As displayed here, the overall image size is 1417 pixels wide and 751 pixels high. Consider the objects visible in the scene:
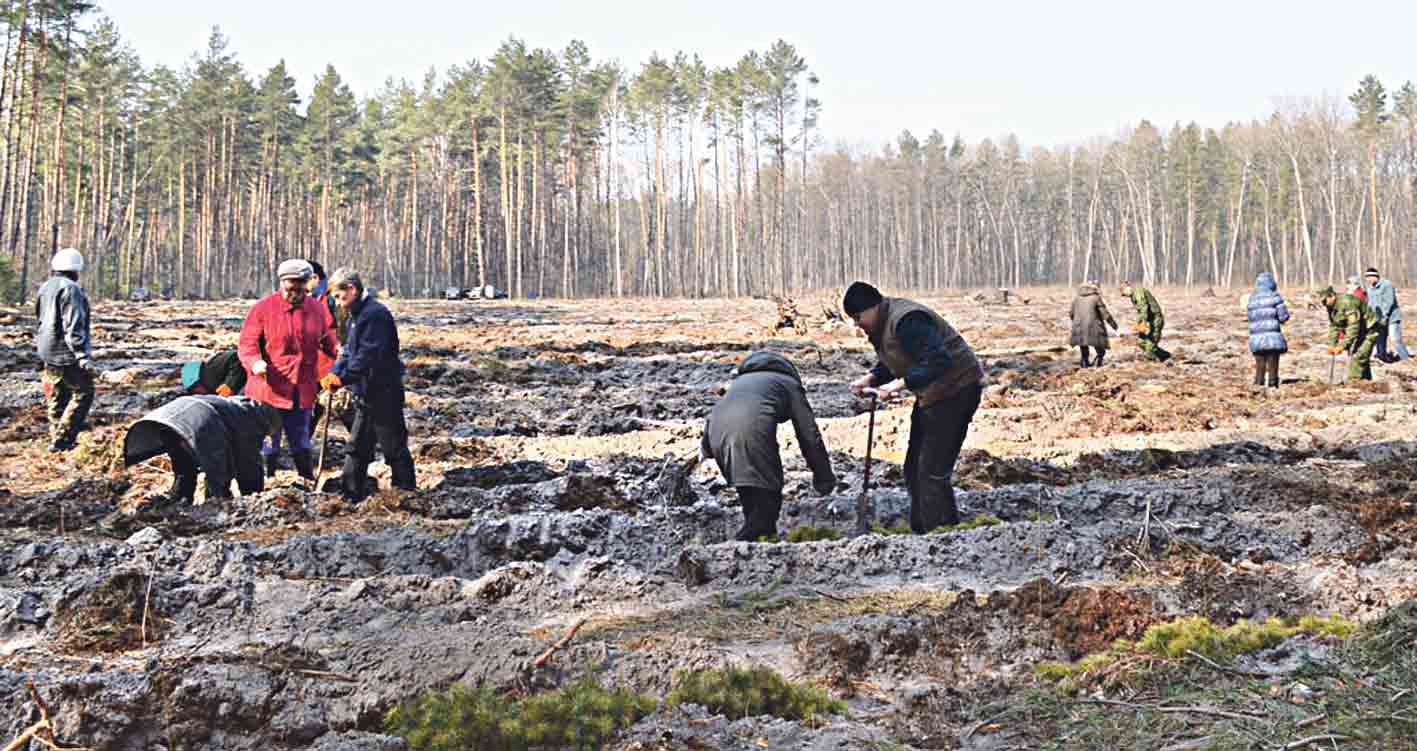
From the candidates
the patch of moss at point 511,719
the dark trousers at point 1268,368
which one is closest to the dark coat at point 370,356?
the patch of moss at point 511,719

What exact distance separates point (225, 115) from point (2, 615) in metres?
56.1

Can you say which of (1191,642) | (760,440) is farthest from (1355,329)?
(1191,642)

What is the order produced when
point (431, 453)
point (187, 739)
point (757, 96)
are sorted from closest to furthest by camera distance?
point (187, 739)
point (431, 453)
point (757, 96)

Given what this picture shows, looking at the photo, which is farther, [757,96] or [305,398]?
[757,96]

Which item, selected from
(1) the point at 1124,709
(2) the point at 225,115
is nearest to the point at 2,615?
(1) the point at 1124,709

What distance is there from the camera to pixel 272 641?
5297mm

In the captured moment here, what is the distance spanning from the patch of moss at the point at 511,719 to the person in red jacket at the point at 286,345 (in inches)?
180

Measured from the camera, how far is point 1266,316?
14.8 meters

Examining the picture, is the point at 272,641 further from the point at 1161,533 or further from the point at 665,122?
the point at 665,122

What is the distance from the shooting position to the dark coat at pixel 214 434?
7.34m

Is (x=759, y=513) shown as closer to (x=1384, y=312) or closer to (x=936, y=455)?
(x=936, y=455)

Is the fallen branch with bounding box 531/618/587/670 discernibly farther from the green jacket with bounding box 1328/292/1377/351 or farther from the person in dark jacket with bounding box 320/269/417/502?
the green jacket with bounding box 1328/292/1377/351

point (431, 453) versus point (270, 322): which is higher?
point (270, 322)

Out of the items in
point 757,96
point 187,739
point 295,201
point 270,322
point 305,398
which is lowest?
point 187,739
